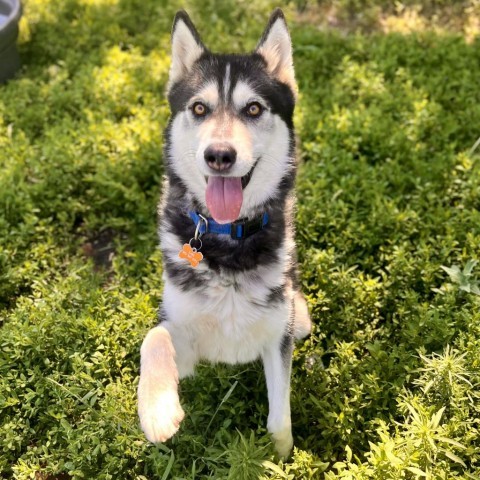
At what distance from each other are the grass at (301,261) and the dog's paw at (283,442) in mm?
85

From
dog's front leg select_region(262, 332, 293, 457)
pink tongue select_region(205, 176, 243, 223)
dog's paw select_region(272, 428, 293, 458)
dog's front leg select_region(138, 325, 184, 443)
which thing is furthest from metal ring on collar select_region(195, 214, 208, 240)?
dog's paw select_region(272, 428, 293, 458)

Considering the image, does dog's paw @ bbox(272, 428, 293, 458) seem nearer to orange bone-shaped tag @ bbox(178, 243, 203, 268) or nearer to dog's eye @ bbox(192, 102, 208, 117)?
→ orange bone-shaped tag @ bbox(178, 243, 203, 268)

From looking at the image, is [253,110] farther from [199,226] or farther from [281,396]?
[281,396]

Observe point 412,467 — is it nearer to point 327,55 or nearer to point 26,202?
point 26,202

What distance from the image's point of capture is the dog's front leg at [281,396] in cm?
302

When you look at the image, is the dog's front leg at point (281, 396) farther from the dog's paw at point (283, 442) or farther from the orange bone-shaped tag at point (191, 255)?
the orange bone-shaped tag at point (191, 255)

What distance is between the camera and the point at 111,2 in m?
7.04

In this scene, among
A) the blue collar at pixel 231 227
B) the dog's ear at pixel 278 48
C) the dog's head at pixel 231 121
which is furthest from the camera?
the dog's ear at pixel 278 48

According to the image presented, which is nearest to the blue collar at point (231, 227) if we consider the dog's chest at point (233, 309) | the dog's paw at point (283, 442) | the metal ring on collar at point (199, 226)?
the metal ring on collar at point (199, 226)

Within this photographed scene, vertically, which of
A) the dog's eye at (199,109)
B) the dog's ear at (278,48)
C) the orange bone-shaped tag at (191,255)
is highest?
the dog's ear at (278,48)

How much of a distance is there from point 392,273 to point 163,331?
1854 millimetres

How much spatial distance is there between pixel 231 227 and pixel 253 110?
677 mm

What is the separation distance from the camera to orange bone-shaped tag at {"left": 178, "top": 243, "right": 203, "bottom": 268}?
2957mm

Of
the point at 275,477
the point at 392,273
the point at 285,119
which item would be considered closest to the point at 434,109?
the point at 392,273
